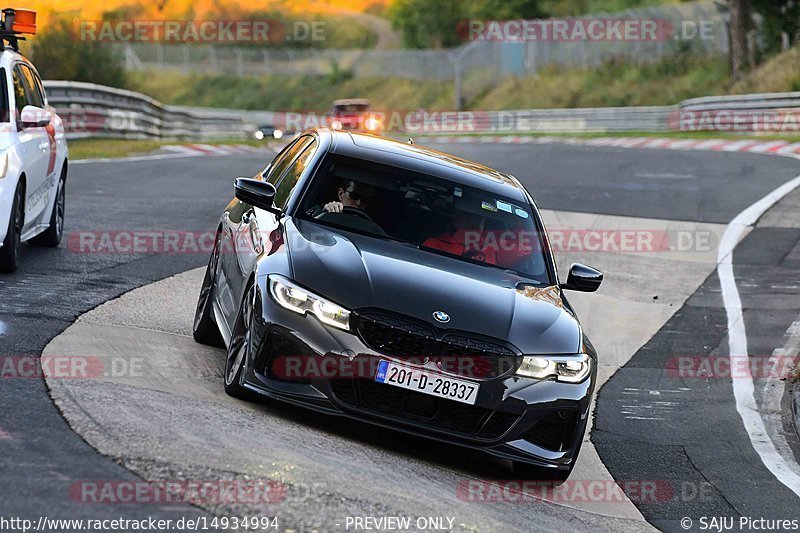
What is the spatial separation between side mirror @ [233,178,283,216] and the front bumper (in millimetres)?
1106

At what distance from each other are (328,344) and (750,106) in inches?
1285

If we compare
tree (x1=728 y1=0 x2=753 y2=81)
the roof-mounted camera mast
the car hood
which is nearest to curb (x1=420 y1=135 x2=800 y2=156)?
tree (x1=728 y1=0 x2=753 y2=81)

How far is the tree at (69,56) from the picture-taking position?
36938 millimetres

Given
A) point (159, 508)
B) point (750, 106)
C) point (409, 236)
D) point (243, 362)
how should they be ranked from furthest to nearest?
point (750, 106), point (409, 236), point (243, 362), point (159, 508)

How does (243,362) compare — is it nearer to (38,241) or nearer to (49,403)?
(49,403)

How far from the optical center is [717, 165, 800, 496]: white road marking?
8227mm

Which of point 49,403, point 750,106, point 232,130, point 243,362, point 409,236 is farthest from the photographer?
point 232,130

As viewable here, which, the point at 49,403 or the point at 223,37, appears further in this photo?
the point at 223,37

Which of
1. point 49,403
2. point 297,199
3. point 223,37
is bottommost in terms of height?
point 223,37

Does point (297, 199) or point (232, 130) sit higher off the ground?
point (297, 199)

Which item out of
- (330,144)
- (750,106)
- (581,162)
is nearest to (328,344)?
(330,144)

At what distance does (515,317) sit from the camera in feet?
22.9

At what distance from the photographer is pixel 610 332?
38.8 ft

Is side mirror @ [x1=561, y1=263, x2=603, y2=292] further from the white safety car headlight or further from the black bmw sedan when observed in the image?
the white safety car headlight
